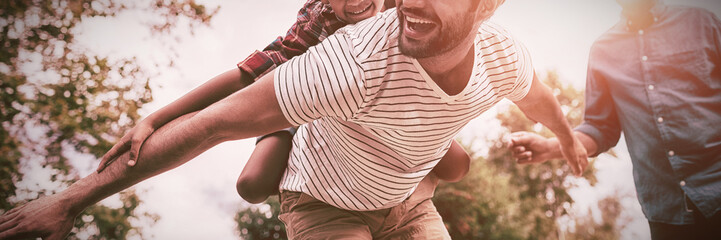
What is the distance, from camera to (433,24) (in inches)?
38.2

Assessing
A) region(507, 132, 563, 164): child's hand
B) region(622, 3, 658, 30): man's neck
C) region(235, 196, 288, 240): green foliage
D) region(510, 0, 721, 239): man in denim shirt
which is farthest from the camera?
region(235, 196, 288, 240): green foliage

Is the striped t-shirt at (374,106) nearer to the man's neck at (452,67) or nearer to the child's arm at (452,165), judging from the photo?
the man's neck at (452,67)

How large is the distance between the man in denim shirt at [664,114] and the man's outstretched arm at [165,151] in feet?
4.37

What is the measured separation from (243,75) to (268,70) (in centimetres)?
8

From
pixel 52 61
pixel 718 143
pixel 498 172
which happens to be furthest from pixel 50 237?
pixel 498 172

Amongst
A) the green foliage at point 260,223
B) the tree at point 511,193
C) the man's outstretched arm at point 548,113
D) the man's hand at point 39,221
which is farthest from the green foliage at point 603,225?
the man's hand at point 39,221

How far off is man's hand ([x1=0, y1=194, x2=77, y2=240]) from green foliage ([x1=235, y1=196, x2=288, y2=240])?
6.65 meters

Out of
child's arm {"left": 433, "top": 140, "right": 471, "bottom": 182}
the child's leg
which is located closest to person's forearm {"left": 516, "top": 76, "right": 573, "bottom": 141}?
child's arm {"left": 433, "top": 140, "right": 471, "bottom": 182}

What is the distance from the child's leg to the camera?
1404 millimetres

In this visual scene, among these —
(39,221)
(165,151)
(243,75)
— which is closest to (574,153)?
(243,75)

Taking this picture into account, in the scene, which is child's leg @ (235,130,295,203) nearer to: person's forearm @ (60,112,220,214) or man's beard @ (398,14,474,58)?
person's forearm @ (60,112,220,214)

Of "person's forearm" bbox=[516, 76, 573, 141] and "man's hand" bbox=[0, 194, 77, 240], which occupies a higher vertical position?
"man's hand" bbox=[0, 194, 77, 240]

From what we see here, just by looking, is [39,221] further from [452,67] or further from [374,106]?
[452,67]

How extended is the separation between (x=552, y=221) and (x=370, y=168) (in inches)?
369
